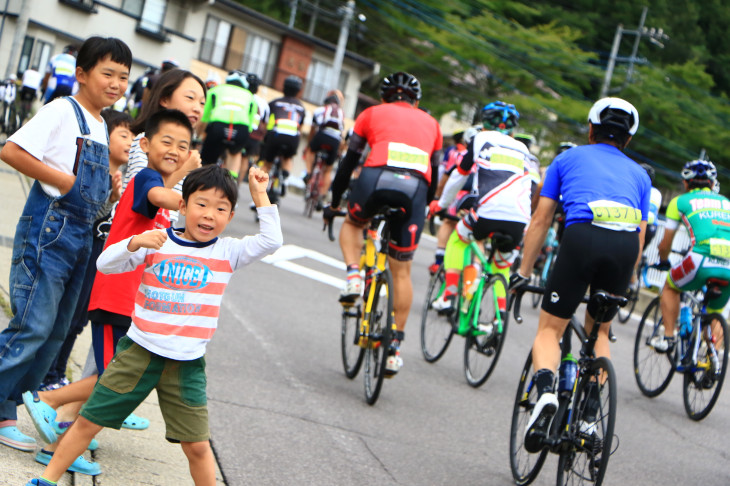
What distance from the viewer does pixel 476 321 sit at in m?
8.21

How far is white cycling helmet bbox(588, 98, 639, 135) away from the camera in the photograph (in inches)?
217

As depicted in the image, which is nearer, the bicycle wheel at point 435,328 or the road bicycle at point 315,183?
the bicycle wheel at point 435,328

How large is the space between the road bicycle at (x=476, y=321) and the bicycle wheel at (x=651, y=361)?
1.87 meters

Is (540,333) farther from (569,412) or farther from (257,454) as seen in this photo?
(257,454)

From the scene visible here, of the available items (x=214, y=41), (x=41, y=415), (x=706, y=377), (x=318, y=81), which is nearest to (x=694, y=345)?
(x=706, y=377)

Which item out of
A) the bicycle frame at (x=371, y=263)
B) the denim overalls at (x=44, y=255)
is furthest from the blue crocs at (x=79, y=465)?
the bicycle frame at (x=371, y=263)

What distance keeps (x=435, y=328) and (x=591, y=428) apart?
4.07m

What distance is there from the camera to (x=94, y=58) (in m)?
4.39

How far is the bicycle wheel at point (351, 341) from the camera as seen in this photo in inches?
292

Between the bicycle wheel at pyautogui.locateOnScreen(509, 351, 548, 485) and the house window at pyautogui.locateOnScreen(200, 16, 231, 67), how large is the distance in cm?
4240

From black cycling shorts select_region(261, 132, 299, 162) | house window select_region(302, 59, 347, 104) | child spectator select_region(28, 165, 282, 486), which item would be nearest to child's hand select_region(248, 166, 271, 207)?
child spectator select_region(28, 165, 282, 486)

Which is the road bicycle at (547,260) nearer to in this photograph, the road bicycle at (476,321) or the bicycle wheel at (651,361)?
the bicycle wheel at (651,361)

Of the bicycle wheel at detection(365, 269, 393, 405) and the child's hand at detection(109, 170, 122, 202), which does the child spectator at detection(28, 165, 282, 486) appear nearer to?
the child's hand at detection(109, 170, 122, 202)

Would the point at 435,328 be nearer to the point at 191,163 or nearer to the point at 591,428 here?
the point at 591,428
